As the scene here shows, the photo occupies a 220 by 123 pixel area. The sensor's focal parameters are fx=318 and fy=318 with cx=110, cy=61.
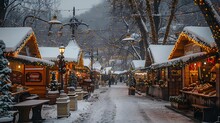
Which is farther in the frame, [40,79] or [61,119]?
[40,79]

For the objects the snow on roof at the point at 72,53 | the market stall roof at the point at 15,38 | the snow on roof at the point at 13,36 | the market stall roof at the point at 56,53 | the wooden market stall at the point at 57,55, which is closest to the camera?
the market stall roof at the point at 15,38

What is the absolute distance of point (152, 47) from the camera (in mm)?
29266

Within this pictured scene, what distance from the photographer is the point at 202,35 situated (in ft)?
50.5

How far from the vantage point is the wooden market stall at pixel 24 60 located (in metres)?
15.8

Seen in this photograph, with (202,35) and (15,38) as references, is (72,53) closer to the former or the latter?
(15,38)

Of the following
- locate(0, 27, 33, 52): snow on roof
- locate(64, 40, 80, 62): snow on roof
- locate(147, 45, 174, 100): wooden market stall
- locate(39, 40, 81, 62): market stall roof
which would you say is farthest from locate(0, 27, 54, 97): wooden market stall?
locate(147, 45, 174, 100): wooden market stall

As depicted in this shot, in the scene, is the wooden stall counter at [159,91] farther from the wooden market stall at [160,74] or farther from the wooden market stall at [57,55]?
the wooden market stall at [57,55]

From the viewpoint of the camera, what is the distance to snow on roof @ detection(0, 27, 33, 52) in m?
15.1

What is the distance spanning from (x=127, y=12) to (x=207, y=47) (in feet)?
90.3

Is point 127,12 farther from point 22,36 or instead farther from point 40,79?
point 22,36

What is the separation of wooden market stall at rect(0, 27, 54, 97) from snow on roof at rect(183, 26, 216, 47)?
8.73 meters

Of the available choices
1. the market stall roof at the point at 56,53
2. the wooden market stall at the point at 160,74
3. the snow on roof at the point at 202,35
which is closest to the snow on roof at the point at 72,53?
the market stall roof at the point at 56,53

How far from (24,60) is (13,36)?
1509 mm

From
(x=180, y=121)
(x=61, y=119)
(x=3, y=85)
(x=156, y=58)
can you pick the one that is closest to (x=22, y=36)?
(x=61, y=119)
